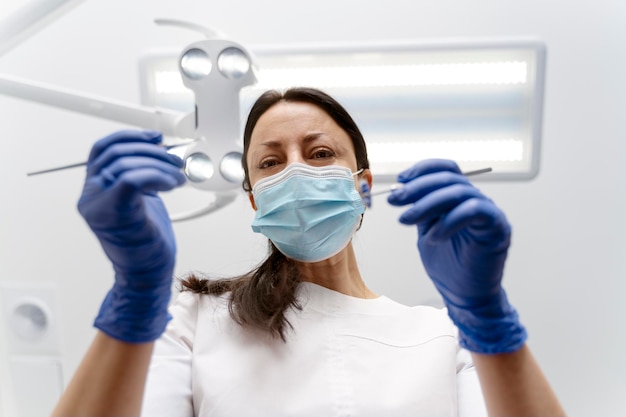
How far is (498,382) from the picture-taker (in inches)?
39.4

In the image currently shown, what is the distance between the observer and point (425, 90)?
4.86 feet

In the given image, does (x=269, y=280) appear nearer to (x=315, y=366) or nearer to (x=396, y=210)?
(x=315, y=366)

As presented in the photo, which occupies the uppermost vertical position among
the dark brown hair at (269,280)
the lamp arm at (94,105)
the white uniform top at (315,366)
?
the lamp arm at (94,105)

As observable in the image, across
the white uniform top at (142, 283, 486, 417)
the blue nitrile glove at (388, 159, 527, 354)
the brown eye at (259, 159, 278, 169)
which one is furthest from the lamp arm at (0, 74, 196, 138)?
the blue nitrile glove at (388, 159, 527, 354)

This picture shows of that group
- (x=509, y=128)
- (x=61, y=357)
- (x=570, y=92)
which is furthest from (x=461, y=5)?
(x=61, y=357)

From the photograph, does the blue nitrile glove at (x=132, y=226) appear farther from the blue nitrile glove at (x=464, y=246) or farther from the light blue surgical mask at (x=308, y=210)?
the blue nitrile glove at (x=464, y=246)

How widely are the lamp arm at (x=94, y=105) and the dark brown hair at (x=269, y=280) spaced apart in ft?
0.85

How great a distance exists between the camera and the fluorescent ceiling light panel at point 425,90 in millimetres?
1409

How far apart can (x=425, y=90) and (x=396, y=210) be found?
752mm

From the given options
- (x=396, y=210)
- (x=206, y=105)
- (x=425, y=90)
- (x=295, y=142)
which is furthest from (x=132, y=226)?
(x=396, y=210)

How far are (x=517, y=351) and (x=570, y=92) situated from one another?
145 cm

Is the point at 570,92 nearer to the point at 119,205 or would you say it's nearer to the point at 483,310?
the point at 483,310

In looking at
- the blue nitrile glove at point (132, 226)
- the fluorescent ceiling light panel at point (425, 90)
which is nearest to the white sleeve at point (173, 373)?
the blue nitrile glove at point (132, 226)

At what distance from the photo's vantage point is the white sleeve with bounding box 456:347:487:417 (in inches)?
50.9
